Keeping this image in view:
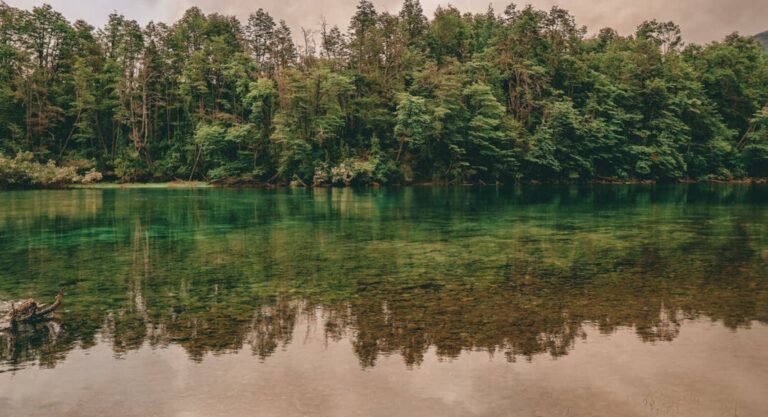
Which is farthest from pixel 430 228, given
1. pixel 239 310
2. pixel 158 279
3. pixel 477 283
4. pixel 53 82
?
pixel 53 82

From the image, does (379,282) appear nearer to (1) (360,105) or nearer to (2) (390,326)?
(2) (390,326)

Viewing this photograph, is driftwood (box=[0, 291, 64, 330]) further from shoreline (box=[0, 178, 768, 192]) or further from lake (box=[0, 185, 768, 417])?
shoreline (box=[0, 178, 768, 192])

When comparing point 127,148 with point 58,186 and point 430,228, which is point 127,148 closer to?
point 58,186

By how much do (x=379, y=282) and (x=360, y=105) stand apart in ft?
177

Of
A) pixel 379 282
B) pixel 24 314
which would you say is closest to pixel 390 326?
pixel 379 282

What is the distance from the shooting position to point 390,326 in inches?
380

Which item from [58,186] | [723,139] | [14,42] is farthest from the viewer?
[723,139]

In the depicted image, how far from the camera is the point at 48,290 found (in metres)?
12.5

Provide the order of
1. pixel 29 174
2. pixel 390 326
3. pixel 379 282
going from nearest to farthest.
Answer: pixel 390 326 < pixel 379 282 < pixel 29 174

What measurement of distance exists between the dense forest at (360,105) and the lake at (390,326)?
42771 mm

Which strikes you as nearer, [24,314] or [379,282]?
[24,314]

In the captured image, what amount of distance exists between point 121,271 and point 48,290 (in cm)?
230

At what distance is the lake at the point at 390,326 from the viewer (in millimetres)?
6805

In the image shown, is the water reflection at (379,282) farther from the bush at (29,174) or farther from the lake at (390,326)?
the bush at (29,174)
